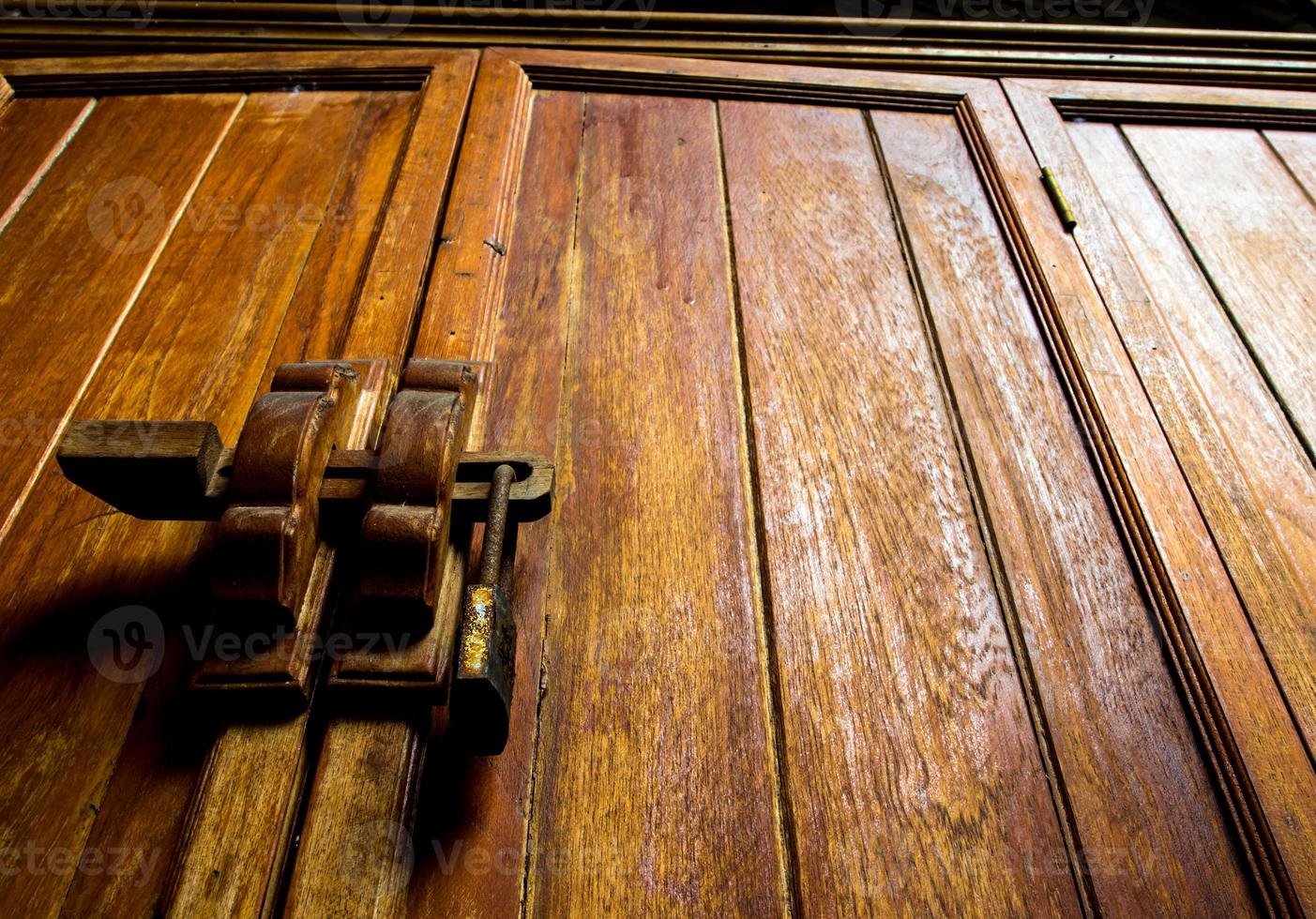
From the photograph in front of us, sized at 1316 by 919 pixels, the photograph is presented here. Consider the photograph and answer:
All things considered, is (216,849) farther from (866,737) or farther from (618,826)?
(866,737)

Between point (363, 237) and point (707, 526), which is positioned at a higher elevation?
point (363, 237)

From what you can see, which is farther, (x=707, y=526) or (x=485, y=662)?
(x=707, y=526)

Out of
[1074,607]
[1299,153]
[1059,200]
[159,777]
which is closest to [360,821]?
[159,777]

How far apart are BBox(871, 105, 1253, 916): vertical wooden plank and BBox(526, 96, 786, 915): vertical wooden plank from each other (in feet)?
0.73

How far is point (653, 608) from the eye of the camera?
0.53 metres

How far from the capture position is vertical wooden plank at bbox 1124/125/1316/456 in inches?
29.1

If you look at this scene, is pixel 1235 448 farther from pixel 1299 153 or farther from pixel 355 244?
pixel 355 244

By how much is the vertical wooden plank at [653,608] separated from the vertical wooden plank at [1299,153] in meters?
0.82

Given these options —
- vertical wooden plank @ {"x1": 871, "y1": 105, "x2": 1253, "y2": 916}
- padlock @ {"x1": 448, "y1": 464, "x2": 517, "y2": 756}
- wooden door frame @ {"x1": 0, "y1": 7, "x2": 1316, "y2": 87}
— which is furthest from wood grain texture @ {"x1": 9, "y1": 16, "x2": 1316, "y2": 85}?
padlock @ {"x1": 448, "y1": 464, "x2": 517, "y2": 756}

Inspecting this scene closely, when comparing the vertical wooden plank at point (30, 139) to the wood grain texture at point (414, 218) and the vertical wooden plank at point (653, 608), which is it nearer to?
the wood grain texture at point (414, 218)

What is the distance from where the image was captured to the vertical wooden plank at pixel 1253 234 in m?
0.74

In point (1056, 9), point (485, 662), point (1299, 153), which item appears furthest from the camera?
point (1056, 9)

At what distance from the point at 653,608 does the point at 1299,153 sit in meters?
1.14

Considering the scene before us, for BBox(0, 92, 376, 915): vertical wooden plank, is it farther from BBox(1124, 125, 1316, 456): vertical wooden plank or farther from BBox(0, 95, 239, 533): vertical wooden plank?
BBox(1124, 125, 1316, 456): vertical wooden plank
